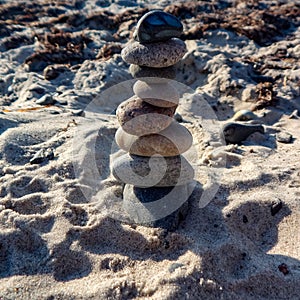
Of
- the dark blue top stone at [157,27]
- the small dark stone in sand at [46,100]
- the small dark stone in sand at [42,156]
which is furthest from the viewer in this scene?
the small dark stone in sand at [46,100]

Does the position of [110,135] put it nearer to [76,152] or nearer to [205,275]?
[76,152]

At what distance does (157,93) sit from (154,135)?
40cm

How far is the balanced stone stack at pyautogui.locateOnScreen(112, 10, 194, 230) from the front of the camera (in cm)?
310

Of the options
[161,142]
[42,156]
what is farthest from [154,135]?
[42,156]

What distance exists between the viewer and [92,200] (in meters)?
3.66

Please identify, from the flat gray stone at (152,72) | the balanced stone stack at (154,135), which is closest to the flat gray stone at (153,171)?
the balanced stone stack at (154,135)

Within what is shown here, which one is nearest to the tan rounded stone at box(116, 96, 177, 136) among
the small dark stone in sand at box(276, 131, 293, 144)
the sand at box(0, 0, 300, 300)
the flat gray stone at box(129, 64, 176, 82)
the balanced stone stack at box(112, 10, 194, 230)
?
the balanced stone stack at box(112, 10, 194, 230)

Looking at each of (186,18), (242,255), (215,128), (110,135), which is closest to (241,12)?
(186,18)

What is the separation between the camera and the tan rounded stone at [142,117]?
A: 3221mm

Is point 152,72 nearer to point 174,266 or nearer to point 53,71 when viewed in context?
point 174,266

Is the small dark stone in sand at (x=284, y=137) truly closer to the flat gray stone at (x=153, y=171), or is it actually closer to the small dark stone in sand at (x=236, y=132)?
the small dark stone in sand at (x=236, y=132)

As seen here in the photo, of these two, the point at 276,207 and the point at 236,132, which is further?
the point at 236,132

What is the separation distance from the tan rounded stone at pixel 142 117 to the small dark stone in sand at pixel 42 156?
→ 57.7 inches

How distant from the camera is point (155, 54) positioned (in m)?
3.06
